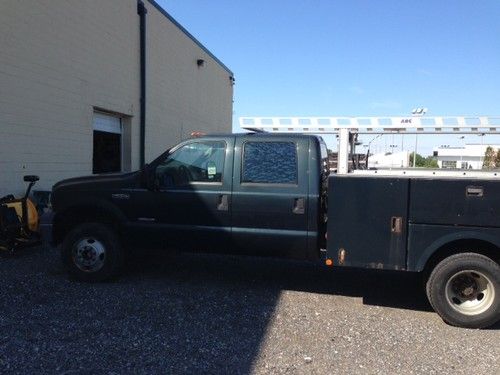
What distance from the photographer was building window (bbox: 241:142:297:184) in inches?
223

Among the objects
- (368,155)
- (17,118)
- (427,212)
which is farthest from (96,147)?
(427,212)

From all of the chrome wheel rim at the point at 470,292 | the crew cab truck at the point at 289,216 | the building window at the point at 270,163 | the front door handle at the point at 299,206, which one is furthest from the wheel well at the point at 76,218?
the chrome wheel rim at the point at 470,292

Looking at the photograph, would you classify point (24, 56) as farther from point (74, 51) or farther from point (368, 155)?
point (368, 155)

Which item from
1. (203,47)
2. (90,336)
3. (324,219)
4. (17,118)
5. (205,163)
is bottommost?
(90,336)

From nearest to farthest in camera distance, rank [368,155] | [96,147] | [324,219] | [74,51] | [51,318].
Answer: [51,318], [324,219], [368,155], [74,51], [96,147]

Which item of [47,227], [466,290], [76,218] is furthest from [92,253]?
[466,290]

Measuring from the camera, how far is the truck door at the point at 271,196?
557 cm

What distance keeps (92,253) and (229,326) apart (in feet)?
7.63

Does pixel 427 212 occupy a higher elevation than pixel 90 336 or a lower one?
higher

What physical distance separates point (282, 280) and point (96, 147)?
26.1ft

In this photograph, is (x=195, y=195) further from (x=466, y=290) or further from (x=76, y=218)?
(x=466, y=290)

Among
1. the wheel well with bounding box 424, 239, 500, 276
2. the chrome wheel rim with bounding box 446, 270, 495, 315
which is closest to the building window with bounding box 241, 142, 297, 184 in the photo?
the wheel well with bounding box 424, 239, 500, 276

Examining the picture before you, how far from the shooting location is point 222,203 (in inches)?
228

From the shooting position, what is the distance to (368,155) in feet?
21.1
